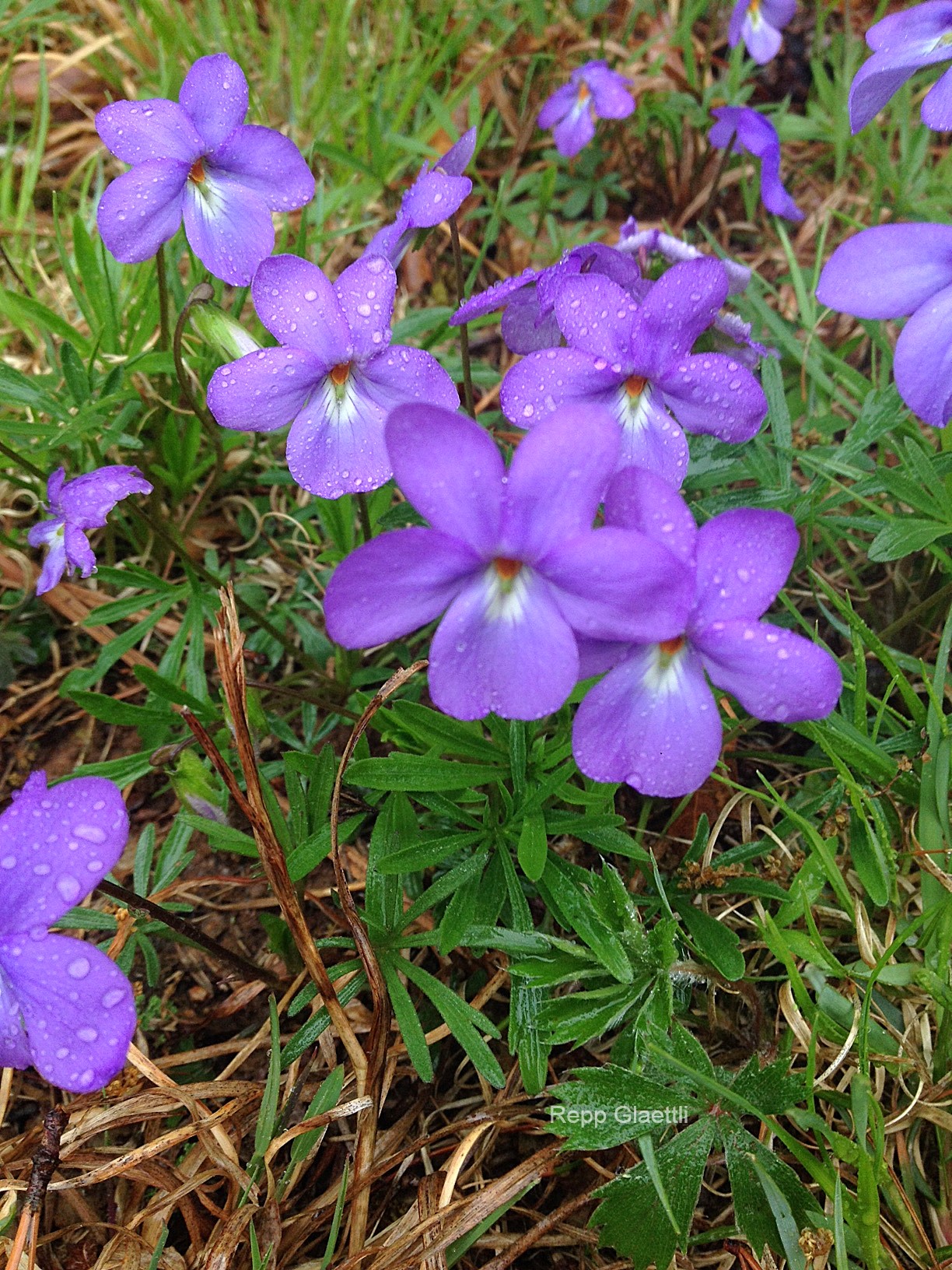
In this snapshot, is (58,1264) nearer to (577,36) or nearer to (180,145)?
(180,145)

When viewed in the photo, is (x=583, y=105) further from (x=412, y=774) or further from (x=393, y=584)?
(x=393, y=584)

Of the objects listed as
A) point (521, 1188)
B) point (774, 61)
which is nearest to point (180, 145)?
point (521, 1188)

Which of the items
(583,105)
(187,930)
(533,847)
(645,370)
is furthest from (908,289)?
(583,105)

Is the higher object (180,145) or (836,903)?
(180,145)

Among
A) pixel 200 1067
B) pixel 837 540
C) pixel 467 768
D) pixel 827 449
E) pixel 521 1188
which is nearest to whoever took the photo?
pixel 521 1188

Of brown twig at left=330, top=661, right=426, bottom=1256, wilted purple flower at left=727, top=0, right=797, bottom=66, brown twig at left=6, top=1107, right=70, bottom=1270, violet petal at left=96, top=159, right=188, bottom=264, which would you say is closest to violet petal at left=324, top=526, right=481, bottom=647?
brown twig at left=330, top=661, right=426, bottom=1256
